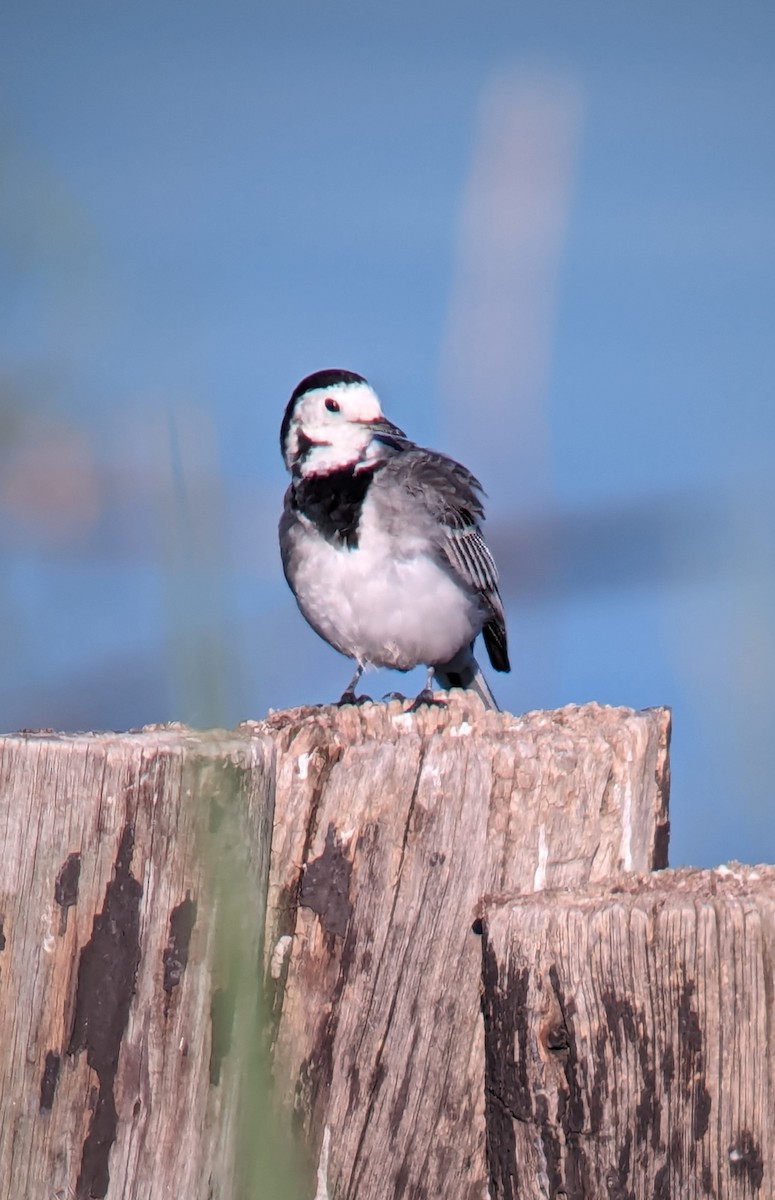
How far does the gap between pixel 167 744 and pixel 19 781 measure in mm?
317

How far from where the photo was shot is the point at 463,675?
23.2ft

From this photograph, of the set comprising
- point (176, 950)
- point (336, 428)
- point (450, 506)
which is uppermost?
point (336, 428)

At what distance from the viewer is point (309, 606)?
625 cm

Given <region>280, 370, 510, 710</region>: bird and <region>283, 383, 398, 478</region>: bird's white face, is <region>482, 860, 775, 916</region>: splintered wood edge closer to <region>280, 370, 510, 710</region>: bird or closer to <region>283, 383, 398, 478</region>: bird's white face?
<region>280, 370, 510, 710</region>: bird

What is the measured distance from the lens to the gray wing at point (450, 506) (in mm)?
6266

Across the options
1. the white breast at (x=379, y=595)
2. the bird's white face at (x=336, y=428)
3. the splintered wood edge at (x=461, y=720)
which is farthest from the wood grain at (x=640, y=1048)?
the bird's white face at (x=336, y=428)

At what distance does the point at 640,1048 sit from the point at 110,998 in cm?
102

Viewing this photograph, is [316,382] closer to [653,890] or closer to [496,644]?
[496,644]

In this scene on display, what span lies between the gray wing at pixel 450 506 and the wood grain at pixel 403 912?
310cm

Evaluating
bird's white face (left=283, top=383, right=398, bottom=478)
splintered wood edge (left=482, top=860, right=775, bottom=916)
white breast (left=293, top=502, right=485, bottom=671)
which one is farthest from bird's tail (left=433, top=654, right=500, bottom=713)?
splintered wood edge (left=482, top=860, right=775, bottom=916)

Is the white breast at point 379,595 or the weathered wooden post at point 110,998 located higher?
the white breast at point 379,595

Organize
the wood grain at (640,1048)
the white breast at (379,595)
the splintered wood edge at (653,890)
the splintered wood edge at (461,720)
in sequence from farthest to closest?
the white breast at (379,595) < the splintered wood edge at (461,720) < the splintered wood edge at (653,890) < the wood grain at (640,1048)

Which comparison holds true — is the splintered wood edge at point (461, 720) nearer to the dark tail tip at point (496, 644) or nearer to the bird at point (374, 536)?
the bird at point (374, 536)

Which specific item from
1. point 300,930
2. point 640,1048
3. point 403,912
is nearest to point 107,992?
point 300,930
